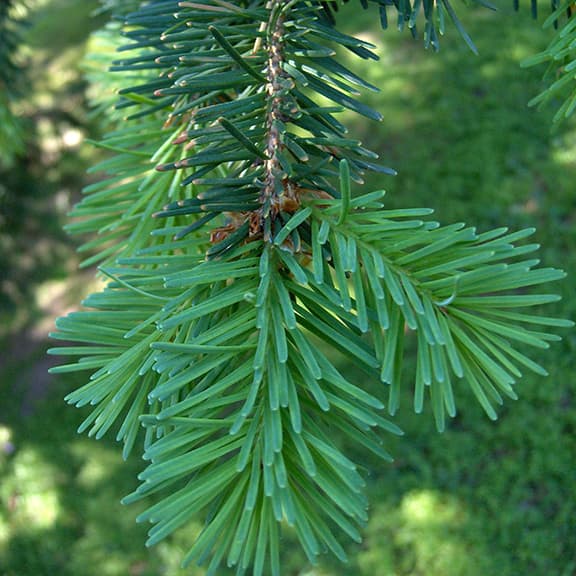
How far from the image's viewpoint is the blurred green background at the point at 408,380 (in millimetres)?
2090

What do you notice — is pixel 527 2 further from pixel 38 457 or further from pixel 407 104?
pixel 38 457

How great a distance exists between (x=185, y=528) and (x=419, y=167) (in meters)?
2.08

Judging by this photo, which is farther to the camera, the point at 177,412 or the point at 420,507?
the point at 420,507

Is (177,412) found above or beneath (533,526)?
above

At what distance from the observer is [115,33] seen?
1.02 meters

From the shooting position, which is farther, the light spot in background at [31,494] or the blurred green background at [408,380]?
the light spot in background at [31,494]

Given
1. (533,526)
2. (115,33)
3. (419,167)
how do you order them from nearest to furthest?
(115,33) < (533,526) < (419,167)

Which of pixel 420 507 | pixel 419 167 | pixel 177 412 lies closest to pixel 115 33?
pixel 177 412

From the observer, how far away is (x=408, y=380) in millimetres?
2541

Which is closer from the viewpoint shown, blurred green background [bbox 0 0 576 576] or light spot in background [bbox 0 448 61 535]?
blurred green background [bbox 0 0 576 576]

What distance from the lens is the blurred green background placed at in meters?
2.09

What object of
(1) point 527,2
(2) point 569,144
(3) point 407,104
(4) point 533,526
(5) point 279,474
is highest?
(5) point 279,474

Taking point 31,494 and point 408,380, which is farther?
point 31,494

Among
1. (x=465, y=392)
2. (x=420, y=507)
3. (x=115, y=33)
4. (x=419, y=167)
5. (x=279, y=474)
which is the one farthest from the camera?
(x=419, y=167)
